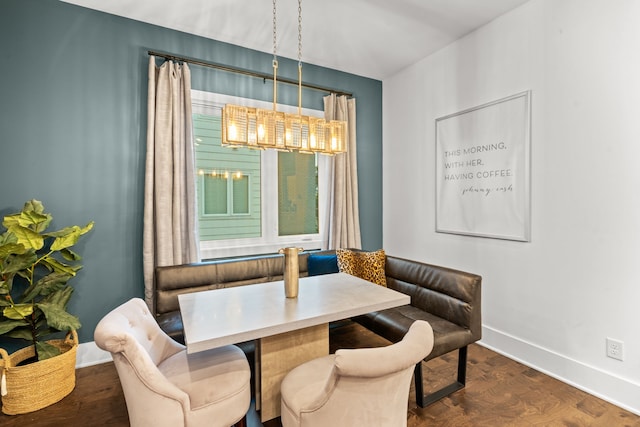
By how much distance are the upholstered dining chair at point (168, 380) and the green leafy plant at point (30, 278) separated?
942 mm

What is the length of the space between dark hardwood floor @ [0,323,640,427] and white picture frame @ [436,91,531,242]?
1.10 m

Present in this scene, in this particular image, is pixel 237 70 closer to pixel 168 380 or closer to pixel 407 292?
pixel 407 292

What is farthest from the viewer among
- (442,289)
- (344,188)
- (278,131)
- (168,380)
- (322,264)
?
(344,188)

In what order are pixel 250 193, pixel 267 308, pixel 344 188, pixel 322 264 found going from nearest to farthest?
1. pixel 267 308
2. pixel 322 264
3. pixel 250 193
4. pixel 344 188

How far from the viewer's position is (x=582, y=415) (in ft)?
6.38

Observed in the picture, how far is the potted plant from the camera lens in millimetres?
1986

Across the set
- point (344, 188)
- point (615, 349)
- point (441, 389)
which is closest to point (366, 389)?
point (441, 389)

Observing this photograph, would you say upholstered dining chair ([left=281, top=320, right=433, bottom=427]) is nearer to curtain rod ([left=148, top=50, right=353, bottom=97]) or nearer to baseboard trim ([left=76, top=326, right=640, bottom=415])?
baseboard trim ([left=76, top=326, right=640, bottom=415])

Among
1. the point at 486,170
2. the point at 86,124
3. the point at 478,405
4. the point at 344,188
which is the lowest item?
the point at 478,405

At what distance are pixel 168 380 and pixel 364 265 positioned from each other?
71.5 inches

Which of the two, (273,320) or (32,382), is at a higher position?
(273,320)

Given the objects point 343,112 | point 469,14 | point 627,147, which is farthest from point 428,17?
point 627,147

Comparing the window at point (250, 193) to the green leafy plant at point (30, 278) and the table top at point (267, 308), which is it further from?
the table top at point (267, 308)

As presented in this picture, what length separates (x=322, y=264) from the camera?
296 centimetres
